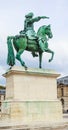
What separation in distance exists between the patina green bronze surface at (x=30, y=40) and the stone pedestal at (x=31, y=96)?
2.48ft

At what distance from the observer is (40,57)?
17.1 metres

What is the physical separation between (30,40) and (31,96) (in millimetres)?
3089

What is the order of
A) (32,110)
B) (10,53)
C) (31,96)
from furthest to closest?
(10,53)
(31,96)
(32,110)

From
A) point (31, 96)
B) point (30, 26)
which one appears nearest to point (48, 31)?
point (30, 26)

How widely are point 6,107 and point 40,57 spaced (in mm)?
3520

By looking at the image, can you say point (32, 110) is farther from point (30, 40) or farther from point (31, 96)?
point (30, 40)

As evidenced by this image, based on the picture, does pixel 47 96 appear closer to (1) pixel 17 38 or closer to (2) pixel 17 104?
(2) pixel 17 104

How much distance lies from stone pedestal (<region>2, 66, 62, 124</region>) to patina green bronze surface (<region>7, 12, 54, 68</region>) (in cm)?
75

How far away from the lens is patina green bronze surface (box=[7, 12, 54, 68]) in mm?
16406

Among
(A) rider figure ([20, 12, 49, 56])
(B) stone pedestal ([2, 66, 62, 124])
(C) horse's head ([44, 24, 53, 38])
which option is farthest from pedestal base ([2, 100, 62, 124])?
(C) horse's head ([44, 24, 53, 38])

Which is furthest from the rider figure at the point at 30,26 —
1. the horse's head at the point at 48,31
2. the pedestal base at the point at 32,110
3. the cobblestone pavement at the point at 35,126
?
the cobblestone pavement at the point at 35,126

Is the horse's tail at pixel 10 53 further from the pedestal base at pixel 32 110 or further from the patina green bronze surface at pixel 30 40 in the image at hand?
the pedestal base at pixel 32 110

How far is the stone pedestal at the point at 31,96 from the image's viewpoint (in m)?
15.5

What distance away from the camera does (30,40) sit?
16672 millimetres
